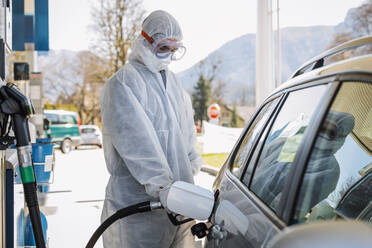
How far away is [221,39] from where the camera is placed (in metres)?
31.1

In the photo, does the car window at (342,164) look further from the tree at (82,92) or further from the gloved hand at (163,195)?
the tree at (82,92)


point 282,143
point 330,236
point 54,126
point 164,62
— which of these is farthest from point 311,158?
point 54,126

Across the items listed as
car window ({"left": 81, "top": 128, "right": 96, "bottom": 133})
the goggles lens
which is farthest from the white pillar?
car window ({"left": 81, "top": 128, "right": 96, "bottom": 133})

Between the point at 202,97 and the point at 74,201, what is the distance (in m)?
24.5

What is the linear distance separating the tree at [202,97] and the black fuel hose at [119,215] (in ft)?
96.9

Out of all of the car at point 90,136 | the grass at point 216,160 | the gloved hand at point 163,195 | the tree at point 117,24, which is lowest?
the car at point 90,136

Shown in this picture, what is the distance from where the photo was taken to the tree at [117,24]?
21031 millimetres

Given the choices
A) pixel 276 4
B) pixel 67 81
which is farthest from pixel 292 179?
Result: pixel 67 81

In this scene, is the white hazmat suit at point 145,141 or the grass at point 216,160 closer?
the white hazmat suit at point 145,141

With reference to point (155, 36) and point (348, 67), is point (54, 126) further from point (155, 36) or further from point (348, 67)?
point (348, 67)

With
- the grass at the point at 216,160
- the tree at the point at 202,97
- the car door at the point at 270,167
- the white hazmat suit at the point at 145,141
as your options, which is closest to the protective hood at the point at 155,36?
the white hazmat suit at the point at 145,141

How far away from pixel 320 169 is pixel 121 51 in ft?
68.9

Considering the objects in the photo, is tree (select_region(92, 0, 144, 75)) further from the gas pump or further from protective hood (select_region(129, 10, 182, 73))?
the gas pump

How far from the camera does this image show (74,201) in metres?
8.04
